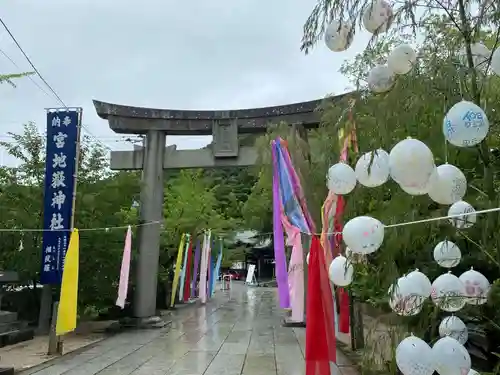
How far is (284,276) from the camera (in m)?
7.46

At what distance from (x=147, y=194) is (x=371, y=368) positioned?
8.66m

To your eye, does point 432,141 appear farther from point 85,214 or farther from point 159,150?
point 159,150

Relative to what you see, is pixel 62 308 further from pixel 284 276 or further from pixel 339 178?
pixel 339 178

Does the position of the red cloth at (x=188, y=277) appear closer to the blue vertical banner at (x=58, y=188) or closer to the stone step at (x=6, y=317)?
the stone step at (x=6, y=317)

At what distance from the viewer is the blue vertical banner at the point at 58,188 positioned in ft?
30.2

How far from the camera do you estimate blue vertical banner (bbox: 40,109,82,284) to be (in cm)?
920

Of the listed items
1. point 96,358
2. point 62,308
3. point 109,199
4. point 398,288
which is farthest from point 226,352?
point 398,288

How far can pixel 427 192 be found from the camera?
10.9 ft

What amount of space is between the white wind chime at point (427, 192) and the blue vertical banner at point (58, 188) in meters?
6.85

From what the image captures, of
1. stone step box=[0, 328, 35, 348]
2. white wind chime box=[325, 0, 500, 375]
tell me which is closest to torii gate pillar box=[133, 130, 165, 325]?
stone step box=[0, 328, 35, 348]

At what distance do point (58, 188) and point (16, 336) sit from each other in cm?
328

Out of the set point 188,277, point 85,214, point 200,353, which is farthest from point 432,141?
point 188,277

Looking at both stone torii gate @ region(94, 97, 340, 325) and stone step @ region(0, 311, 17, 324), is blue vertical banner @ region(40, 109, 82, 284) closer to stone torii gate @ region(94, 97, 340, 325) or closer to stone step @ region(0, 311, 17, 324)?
stone step @ region(0, 311, 17, 324)

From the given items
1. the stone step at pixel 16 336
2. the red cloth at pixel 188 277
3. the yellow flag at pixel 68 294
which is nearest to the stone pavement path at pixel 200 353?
the yellow flag at pixel 68 294
